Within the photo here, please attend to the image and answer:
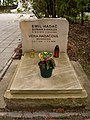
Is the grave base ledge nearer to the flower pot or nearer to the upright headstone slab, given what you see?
the flower pot

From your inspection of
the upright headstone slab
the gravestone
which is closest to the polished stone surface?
the gravestone

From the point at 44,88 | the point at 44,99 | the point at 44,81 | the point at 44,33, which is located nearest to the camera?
the point at 44,99

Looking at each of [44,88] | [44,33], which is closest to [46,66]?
[44,88]

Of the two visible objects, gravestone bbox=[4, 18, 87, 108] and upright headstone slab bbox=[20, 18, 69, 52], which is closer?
gravestone bbox=[4, 18, 87, 108]

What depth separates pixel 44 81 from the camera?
13.5 feet

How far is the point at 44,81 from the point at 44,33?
210 cm

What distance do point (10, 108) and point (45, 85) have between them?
2.30 feet

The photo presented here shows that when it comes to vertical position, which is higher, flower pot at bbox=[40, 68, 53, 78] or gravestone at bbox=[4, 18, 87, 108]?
flower pot at bbox=[40, 68, 53, 78]

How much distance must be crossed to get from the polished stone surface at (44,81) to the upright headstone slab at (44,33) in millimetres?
1152

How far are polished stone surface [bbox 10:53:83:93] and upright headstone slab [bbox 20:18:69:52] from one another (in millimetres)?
1152

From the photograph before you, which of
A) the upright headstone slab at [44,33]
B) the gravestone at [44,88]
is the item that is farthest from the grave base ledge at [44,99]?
the upright headstone slab at [44,33]

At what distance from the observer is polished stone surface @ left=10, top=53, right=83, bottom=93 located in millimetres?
3793

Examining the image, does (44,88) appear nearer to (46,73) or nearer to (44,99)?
(44,99)

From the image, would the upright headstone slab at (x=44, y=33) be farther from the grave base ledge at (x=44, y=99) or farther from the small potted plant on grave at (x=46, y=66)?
the grave base ledge at (x=44, y=99)
